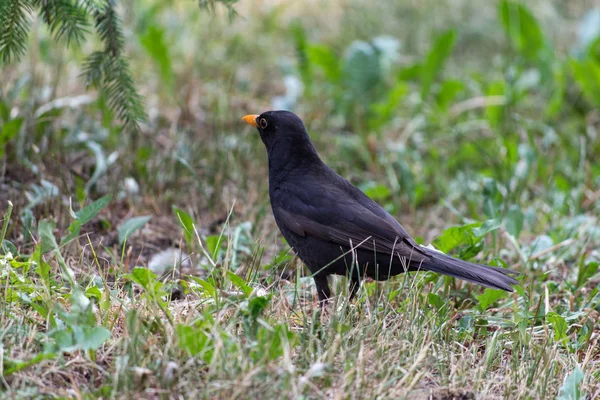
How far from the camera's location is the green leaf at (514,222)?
4.69 m

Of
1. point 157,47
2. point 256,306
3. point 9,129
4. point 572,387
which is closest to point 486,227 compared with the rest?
point 572,387

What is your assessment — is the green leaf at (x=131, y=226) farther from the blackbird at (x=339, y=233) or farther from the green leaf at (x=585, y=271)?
the green leaf at (x=585, y=271)

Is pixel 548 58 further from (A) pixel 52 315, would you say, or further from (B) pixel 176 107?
(A) pixel 52 315

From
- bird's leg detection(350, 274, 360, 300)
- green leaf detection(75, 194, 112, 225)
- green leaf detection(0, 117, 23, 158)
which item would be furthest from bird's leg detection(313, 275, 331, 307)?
green leaf detection(0, 117, 23, 158)

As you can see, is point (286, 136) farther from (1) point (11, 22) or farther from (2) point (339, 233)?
(1) point (11, 22)

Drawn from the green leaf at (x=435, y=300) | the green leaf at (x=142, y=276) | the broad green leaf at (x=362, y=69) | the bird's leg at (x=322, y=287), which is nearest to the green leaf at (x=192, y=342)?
the green leaf at (x=142, y=276)

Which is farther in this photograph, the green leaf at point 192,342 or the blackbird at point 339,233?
the blackbird at point 339,233

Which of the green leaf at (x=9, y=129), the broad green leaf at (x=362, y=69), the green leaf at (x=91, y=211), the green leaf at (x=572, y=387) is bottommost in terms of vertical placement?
the green leaf at (x=572, y=387)

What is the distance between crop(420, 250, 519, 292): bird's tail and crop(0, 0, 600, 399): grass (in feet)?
0.43

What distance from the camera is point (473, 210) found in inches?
211

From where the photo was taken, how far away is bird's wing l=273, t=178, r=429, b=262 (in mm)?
3818

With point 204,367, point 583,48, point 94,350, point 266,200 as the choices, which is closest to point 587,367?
point 204,367

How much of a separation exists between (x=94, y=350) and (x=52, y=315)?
0.29m

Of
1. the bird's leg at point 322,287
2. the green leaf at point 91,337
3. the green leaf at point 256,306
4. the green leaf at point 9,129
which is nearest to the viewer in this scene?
the green leaf at point 91,337
